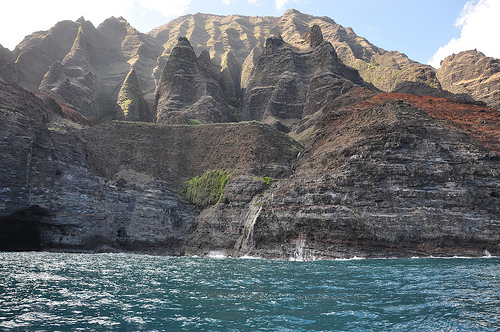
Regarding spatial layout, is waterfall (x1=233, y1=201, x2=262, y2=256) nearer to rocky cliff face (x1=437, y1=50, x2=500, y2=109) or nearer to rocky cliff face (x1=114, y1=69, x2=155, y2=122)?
rocky cliff face (x1=114, y1=69, x2=155, y2=122)

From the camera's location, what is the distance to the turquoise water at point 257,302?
979 cm

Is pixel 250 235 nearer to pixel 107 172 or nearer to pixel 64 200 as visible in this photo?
pixel 64 200

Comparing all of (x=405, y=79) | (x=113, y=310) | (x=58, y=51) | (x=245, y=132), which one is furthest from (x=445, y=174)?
(x=58, y=51)

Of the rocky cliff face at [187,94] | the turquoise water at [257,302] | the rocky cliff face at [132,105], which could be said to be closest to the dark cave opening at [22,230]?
the turquoise water at [257,302]

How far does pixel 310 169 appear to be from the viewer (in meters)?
45.0

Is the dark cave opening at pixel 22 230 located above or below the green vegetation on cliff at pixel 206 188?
below

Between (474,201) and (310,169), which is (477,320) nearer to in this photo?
(474,201)

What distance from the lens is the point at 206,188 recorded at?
191 feet

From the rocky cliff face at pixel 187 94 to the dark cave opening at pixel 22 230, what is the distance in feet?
170

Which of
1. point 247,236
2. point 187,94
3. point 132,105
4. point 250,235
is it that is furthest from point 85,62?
point 250,235

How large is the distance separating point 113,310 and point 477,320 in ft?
42.1

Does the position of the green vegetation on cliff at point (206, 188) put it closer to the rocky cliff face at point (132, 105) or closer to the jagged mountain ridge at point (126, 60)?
the rocky cliff face at point (132, 105)

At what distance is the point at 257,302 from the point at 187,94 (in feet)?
308

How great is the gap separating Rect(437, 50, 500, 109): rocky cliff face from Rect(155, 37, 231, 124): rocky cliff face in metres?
89.4
